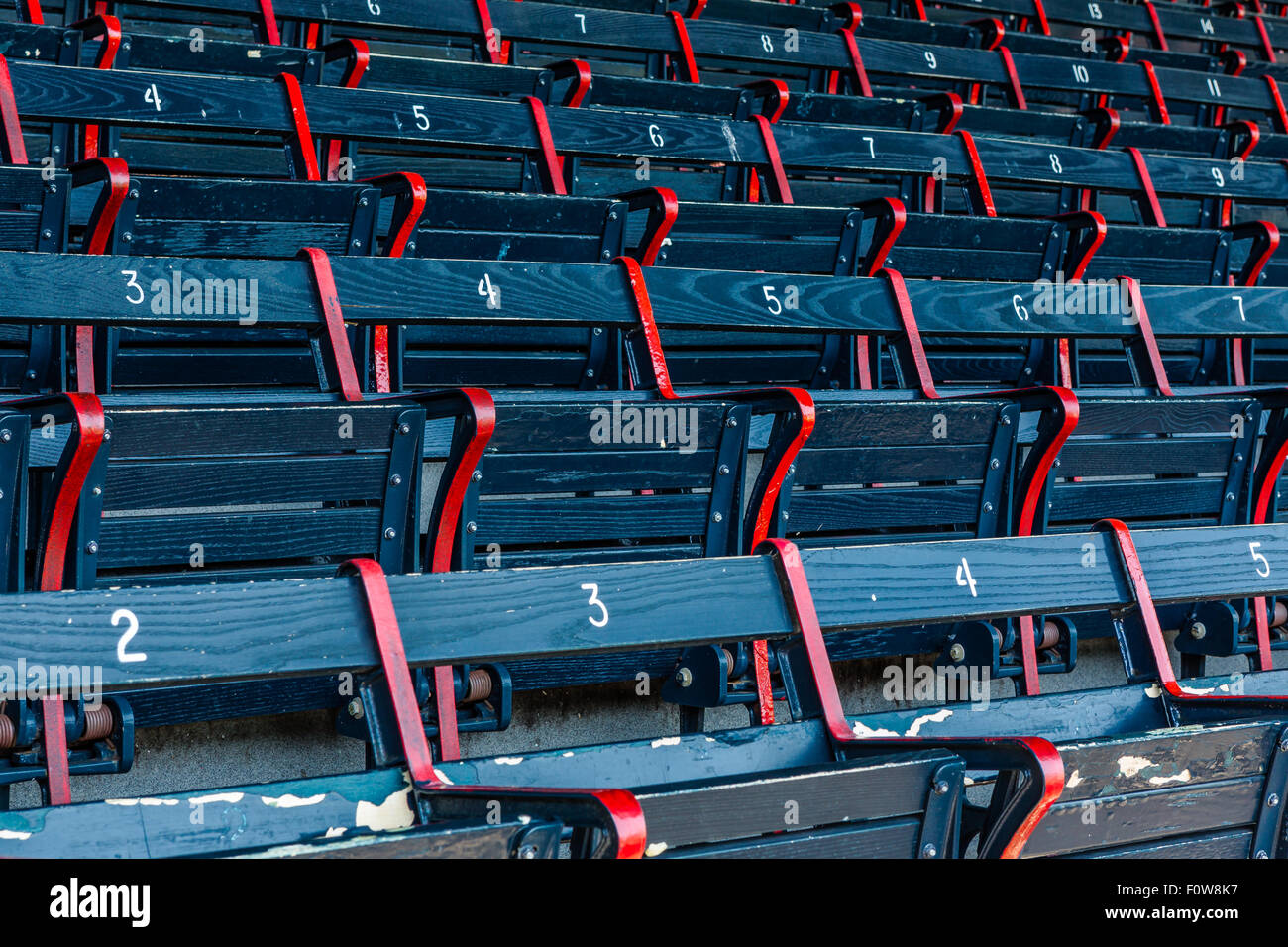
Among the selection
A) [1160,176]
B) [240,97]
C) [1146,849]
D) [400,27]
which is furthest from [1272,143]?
[1146,849]

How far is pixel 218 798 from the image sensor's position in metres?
0.65

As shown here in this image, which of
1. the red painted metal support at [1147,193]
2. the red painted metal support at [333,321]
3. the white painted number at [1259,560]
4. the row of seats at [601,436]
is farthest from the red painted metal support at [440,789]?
the red painted metal support at [1147,193]

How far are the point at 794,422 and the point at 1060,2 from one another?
1889 mm

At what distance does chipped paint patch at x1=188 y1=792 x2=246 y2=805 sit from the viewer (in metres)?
0.64

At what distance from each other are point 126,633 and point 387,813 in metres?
0.14

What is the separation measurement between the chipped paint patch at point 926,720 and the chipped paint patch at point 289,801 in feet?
1.12

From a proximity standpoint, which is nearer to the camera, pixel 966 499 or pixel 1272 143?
pixel 966 499

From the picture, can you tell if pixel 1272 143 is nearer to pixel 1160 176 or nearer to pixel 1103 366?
pixel 1160 176

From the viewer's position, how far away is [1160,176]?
185cm

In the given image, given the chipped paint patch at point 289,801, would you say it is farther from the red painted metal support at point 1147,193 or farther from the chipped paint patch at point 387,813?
the red painted metal support at point 1147,193

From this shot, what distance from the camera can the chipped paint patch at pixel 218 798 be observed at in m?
0.64

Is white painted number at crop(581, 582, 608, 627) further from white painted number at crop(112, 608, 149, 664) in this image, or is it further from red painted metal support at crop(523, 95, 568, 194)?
red painted metal support at crop(523, 95, 568, 194)

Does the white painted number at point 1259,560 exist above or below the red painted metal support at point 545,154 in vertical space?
below

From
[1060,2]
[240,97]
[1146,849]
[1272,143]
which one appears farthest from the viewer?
[1060,2]
